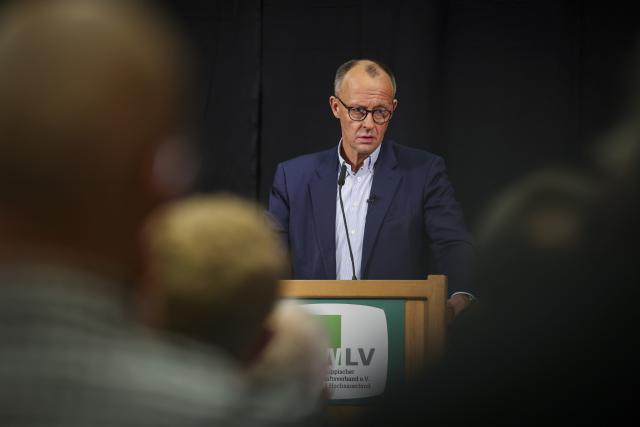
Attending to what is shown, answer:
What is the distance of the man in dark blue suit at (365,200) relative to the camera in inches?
151

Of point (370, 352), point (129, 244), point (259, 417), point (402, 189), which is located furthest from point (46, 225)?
point (402, 189)

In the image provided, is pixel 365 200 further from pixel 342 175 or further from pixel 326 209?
pixel 342 175

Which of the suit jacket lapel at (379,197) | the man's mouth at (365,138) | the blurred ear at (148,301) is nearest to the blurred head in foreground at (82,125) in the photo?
the blurred ear at (148,301)

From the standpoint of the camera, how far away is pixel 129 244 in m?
0.51

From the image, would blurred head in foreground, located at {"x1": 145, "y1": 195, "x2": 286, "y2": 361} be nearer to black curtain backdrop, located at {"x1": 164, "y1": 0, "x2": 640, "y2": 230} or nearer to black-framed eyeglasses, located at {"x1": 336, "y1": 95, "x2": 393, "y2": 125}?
black-framed eyeglasses, located at {"x1": 336, "y1": 95, "x2": 393, "y2": 125}

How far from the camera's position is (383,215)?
153 inches

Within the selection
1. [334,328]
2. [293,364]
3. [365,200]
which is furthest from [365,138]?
[293,364]

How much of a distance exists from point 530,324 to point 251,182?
13.6ft

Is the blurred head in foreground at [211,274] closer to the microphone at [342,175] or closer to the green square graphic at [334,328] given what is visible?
the green square graphic at [334,328]

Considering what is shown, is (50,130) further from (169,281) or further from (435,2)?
(435,2)

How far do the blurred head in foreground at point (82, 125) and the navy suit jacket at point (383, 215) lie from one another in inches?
126

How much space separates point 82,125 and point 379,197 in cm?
347

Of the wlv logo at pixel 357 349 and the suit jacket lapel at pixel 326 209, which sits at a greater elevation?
the suit jacket lapel at pixel 326 209

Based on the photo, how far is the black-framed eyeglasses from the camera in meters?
4.03
